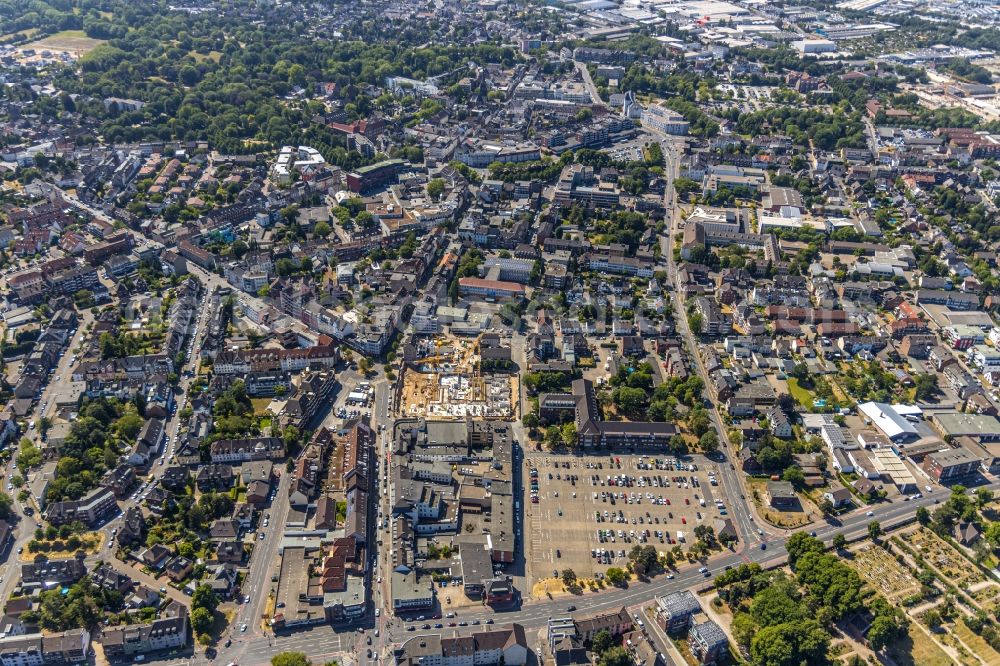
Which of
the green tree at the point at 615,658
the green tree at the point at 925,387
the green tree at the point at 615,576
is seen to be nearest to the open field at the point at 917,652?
the green tree at the point at 615,576

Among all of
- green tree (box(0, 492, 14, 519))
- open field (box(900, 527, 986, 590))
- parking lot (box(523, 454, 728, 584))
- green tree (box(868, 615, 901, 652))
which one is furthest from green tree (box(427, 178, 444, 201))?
green tree (box(868, 615, 901, 652))

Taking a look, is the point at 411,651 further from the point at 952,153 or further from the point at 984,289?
the point at 952,153

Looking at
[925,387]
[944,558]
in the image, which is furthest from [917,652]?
[925,387]

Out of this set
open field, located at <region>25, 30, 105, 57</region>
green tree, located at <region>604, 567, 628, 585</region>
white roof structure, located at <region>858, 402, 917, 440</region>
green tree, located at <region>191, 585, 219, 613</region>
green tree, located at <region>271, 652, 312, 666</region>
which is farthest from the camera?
open field, located at <region>25, 30, 105, 57</region>

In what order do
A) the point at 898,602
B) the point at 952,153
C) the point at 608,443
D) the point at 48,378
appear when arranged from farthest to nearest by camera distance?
1. the point at 952,153
2. the point at 48,378
3. the point at 608,443
4. the point at 898,602

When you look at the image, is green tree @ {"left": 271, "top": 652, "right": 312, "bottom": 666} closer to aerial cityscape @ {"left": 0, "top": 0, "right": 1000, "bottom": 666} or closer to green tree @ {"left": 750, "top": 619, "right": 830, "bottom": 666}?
aerial cityscape @ {"left": 0, "top": 0, "right": 1000, "bottom": 666}

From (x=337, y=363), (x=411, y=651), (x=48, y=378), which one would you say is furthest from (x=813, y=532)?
(x=48, y=378)

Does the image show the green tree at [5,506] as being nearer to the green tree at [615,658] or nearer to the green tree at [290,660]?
the green tree at [290,660]
